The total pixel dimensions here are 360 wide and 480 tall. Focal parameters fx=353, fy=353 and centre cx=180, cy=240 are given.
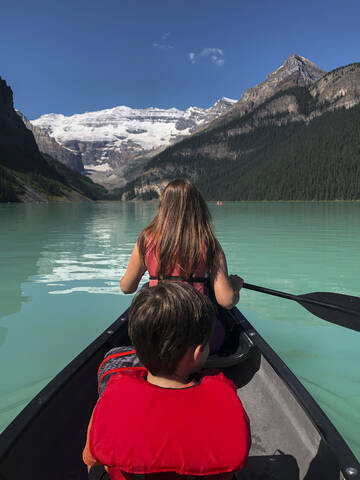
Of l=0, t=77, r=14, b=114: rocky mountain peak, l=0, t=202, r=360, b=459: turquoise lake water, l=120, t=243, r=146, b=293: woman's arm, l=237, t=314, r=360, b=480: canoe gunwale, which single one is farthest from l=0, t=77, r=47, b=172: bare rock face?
l=237, t=314, r=360, b=480: canoe gunwale

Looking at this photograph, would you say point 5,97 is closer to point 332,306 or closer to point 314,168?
point 314,168

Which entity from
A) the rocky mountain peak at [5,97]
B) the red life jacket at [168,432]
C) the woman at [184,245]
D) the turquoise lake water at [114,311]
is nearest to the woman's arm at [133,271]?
the woman at [184,245]

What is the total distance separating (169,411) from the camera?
1663mm

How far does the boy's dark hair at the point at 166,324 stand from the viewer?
1820 mm

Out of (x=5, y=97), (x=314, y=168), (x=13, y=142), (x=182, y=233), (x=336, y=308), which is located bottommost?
(x=336, y=308)

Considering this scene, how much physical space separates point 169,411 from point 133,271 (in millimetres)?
2015

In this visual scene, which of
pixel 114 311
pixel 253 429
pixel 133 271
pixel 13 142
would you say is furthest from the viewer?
pixel 13 142

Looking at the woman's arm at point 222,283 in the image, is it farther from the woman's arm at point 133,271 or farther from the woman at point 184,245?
the woman's arm at point 133,271

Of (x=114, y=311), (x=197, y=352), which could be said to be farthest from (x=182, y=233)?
(x=114, y=311)

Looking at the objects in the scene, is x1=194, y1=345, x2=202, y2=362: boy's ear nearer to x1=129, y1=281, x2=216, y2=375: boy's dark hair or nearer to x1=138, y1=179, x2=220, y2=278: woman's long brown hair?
x1=129, y1=281, x2=216, y2=375: boy's dark hair

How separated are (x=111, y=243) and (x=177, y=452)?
19.6m

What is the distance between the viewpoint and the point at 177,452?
5.37ft

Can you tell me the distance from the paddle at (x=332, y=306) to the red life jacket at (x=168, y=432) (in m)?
3.83

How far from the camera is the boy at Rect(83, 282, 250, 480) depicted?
64.6 inches
